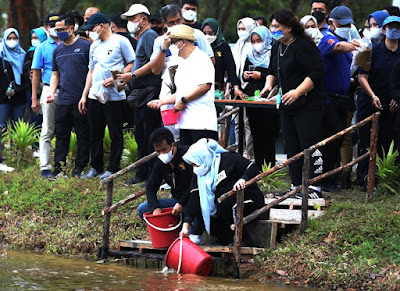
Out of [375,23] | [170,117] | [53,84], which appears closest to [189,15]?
[53,84]

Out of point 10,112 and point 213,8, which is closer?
point 10,112

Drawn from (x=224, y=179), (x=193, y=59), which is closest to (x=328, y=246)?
(x=224, y=179)

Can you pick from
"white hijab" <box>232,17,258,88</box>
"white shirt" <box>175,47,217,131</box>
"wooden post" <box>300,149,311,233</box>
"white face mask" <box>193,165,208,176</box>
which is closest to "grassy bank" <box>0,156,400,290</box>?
"wooden post" <box>300,149,311,233</box>

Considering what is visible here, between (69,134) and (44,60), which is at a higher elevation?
(44,60)

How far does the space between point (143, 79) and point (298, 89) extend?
253 cm

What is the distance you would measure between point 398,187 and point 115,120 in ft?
12.7

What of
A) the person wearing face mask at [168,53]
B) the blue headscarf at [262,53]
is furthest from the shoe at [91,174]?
the blue headscarf at [262,53]

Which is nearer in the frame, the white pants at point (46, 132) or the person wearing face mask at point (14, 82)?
the white pants at point (46, 132)

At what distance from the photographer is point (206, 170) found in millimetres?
8438

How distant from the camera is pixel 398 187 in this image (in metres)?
9.63

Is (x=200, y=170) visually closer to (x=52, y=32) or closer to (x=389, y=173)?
(x=389, y=173)

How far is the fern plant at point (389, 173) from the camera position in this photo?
9.53m

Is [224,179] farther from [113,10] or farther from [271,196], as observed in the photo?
[113,10]

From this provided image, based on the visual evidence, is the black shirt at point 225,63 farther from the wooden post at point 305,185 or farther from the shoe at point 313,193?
the wooden post at point 305,185
